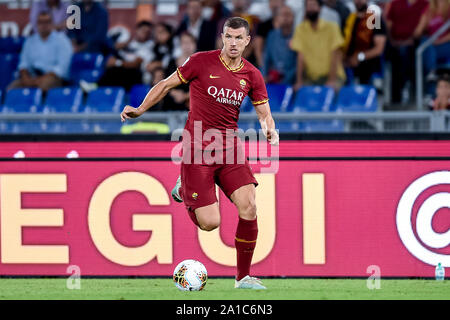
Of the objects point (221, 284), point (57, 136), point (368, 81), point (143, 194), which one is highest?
point (368, 81)

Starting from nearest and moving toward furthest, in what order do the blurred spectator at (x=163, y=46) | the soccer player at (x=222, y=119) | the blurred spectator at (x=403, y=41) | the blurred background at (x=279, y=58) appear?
1. the soccer player at (x=222, y=119)
2. the blurred background at (x=279, y=58)
3. the blurred spectator at (x=403, y=41)
4. the blurred spectator at (x=163, y=46)

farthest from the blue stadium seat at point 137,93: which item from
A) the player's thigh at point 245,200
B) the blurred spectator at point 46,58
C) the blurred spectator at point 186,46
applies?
the player's thigh at point 245,200

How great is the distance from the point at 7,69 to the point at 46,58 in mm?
1230

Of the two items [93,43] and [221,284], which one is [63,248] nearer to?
[221,284]

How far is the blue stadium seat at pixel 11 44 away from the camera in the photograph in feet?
49.2

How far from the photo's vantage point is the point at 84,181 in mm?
8977

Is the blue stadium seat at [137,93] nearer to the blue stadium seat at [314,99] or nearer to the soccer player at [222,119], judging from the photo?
the blue stadium seat at [314,99]

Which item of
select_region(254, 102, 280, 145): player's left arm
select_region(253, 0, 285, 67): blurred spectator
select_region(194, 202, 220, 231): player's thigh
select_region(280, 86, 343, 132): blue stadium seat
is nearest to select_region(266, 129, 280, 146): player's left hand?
select_region(254, 102, 280, 145): player's left arm

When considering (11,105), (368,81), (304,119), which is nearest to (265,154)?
(304,119)

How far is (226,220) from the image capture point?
894cm

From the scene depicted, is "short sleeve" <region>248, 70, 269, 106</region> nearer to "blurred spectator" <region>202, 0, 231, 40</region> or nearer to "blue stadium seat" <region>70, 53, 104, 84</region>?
"blurred spectator" <region>202, 0, 231, 40</region>

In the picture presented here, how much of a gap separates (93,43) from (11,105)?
6.44ft

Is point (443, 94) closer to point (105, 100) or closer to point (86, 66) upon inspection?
point (105, 100)

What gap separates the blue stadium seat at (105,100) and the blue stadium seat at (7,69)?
2016mm
